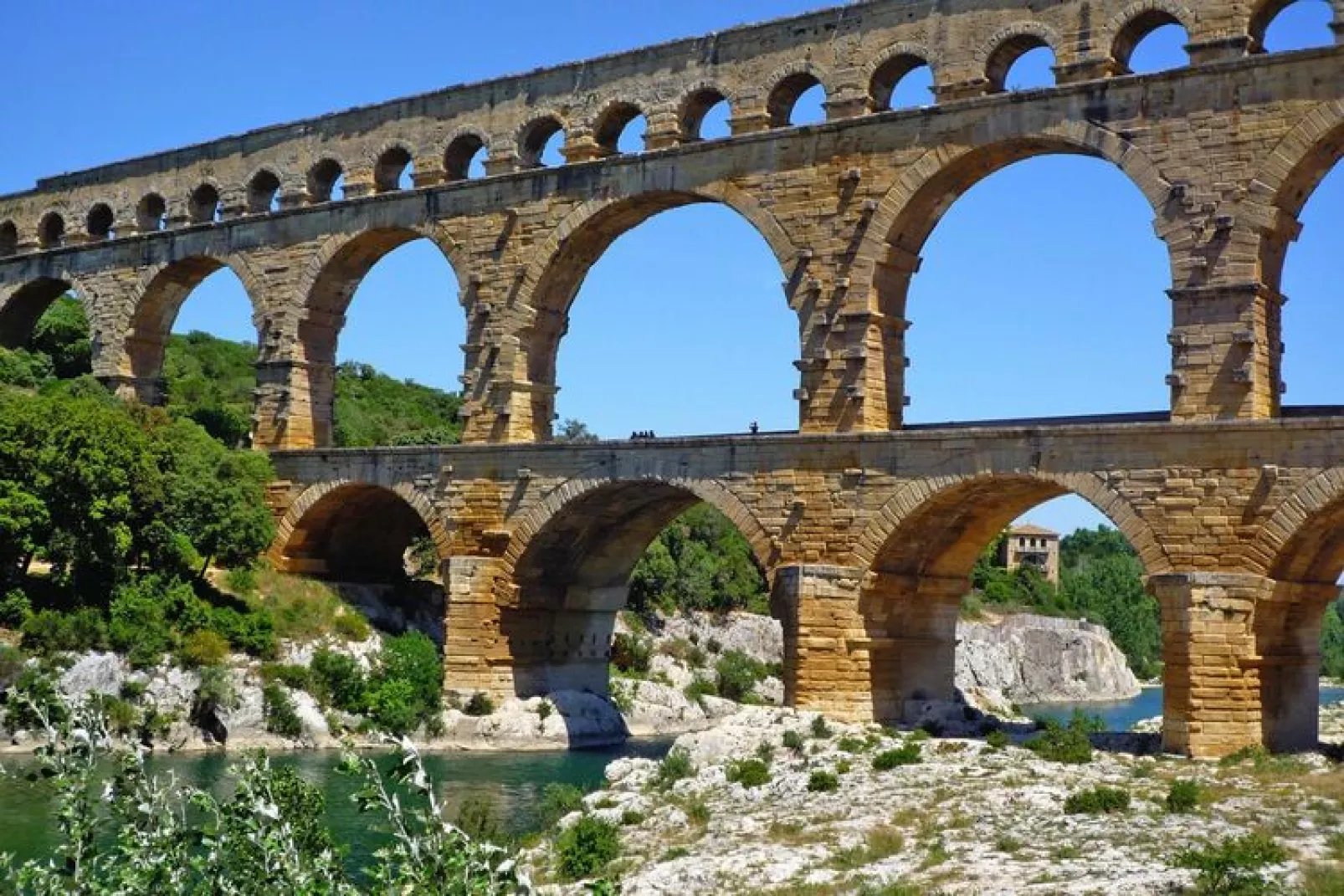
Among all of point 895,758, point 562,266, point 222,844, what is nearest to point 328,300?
point 562,266

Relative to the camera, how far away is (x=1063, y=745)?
2542 centimetres

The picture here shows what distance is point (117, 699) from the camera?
105ft

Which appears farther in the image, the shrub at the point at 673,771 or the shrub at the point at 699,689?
the shrub at the point at 699,689

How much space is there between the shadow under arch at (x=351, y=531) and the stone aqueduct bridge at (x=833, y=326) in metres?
0.10

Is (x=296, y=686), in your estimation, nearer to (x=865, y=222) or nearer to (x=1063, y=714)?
(x=865, y=222)

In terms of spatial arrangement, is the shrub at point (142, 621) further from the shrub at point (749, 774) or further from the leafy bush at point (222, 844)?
the leafy bush at point (222, 844)

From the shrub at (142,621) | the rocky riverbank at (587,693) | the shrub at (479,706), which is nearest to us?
the rocky riverbank at (587,693)

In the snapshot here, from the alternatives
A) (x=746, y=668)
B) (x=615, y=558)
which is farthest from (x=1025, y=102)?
(x=746, y=668)

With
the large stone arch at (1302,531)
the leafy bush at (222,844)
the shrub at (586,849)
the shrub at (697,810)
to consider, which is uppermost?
the large stone arch at (1302,531)

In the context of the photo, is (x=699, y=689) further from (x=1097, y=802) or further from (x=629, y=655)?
(x=1097, y=802)

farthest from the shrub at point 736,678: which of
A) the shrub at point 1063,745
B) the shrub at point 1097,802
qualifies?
the shrub at point 1097,802

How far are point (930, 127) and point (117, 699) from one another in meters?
17.8

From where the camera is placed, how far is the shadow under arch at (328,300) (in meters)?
38.7

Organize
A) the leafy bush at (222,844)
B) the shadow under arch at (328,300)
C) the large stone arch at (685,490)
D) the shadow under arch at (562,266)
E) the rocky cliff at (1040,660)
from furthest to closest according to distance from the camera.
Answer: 1. the rocky cliff at (1040,660)
2. the shadow under arch at (328,300)
3. the shadow under arch at (562,266)
4. the large stone arch at (685,490)
5. the leafy bush at (222,844)
